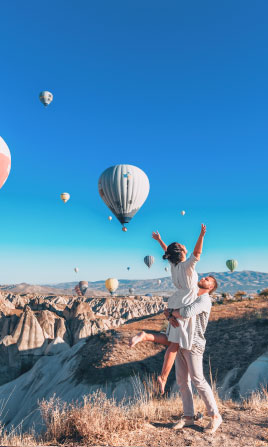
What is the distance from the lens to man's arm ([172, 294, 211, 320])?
434 centimetres

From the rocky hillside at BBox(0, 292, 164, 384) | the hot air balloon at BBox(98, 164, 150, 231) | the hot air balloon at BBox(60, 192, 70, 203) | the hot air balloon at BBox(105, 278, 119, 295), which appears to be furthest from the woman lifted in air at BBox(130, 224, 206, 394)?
the hot air balloon at BBox(105, 278, 119, 295)

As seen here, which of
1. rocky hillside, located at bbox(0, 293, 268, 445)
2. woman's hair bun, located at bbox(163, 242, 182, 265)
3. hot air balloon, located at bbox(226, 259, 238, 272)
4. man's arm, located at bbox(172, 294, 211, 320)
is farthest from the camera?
hot air balloon, located at bbox(226, 259, 238, 272)

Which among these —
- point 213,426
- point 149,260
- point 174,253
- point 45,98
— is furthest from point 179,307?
point 149,260

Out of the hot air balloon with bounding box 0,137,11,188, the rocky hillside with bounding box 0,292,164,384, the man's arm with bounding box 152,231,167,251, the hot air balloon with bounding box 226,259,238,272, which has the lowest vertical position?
the rocky hillside with bounding box 0,292,164,384

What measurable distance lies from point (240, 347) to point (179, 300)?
15.2 m

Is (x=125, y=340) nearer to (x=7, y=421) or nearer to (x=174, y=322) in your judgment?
(x=7, y=421)

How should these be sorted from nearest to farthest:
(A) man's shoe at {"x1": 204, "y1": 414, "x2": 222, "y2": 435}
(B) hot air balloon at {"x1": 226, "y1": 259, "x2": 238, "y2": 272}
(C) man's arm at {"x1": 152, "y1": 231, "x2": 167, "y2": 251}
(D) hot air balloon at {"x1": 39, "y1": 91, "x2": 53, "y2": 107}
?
(A) man's shoe at {"x1": 204, "y1": 414, "x2": 222, "y2": 435}
(C) man's arm at {"x1": 152, "y1": 231, "x2": 167, "y2": 251}
(D) hot air balloon at {"x1": 39, "y1": 91, "x2": 53, "y2": 107}
(B) hot air balloon at {"x1": 226, "y1": 259, "x2": 238, "y2": 272}

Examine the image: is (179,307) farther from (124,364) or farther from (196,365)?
(124,364)

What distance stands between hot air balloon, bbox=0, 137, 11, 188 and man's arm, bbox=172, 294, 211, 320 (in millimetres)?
16489

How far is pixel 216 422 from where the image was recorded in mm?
4465

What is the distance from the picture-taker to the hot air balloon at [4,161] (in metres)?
18.1

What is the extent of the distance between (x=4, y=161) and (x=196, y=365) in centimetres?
1703

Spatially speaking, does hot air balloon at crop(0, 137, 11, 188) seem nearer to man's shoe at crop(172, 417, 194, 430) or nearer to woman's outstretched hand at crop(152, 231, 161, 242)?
woman's outstretched hand at crop(152, 231, 161, 242)

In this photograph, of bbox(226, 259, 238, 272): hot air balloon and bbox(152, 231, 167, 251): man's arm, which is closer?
bbox(152, 231, 167, 251): man's arm
